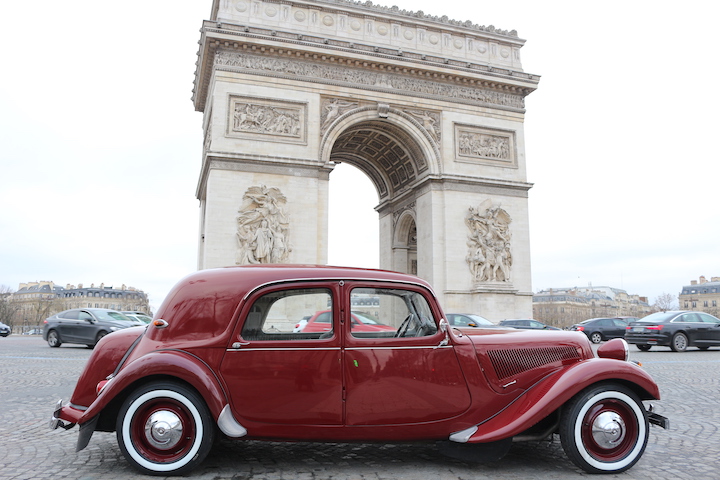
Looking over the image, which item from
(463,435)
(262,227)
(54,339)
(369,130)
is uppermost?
(369,130)

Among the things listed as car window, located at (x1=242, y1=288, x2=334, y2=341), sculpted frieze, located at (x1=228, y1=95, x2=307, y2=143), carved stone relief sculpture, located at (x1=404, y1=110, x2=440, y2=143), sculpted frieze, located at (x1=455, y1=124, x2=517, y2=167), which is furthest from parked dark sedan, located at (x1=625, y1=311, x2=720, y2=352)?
car window, located at (x1=242, y1=288, x2=334, y2=341)

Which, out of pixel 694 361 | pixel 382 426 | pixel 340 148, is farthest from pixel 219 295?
pixel 340 148

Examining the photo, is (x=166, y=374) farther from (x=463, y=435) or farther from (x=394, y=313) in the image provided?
(x=463, y=435)

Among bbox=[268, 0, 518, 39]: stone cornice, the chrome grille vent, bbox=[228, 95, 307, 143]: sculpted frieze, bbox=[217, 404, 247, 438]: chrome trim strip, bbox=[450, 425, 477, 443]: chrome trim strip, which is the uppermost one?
bbox=[268, 0, 518, 39]: stone cornice

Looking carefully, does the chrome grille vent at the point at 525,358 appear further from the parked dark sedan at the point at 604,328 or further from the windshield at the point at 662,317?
the parked dark sedan at the point at 604,328

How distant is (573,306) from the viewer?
303ft

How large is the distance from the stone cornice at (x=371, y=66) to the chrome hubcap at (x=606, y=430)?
19.5m

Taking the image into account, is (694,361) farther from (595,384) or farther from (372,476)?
(372,476)

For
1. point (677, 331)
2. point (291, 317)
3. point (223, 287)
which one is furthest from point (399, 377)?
point (677, 331)

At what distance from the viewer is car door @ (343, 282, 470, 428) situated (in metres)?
3.73

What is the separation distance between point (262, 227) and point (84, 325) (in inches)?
262

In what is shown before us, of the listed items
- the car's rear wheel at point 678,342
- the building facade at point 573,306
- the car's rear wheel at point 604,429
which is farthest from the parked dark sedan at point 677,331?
the building facade at point 573,306

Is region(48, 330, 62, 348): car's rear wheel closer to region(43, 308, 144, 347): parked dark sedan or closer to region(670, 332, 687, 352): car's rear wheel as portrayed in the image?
region(43, 308, 144, 347): parked dark sedan

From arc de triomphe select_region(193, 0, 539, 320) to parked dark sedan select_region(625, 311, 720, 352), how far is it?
6.86 meters
